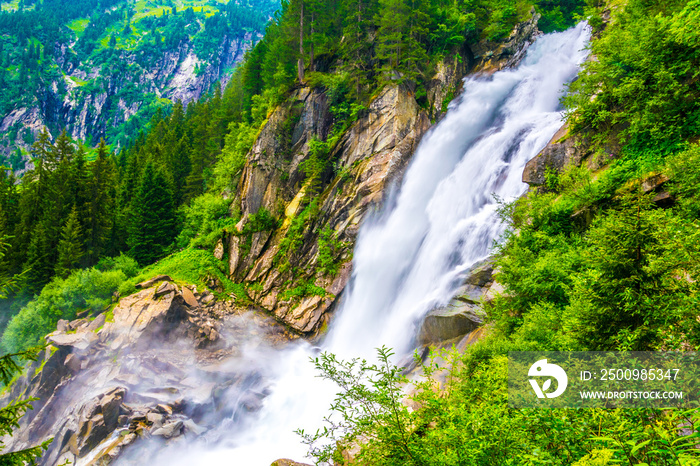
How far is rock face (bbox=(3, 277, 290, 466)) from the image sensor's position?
50.9ft

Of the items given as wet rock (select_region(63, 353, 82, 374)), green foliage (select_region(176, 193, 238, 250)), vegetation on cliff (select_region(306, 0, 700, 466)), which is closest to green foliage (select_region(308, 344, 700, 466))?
vegetation on cliff (select_region(306, 0, 700, 466))

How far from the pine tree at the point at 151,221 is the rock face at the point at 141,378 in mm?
8780

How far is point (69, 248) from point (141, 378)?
17.4 metres

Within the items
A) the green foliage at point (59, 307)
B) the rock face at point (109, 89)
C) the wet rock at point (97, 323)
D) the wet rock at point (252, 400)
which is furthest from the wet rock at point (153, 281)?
the rock face at point (109, 89)

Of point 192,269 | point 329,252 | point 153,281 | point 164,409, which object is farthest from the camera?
point 192,269

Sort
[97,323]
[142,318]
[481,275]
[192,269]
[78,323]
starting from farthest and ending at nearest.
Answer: [192,269] → [78,323] → [97,323] → [142,318] → [481,275]

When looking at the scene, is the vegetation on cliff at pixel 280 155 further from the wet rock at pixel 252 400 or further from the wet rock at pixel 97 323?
the wet rock at pixel 252 400

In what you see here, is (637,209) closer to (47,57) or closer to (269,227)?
(269,227)

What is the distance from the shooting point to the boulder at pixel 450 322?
12867mm

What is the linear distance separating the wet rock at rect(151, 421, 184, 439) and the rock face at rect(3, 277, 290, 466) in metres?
0.04

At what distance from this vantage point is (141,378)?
18.3m

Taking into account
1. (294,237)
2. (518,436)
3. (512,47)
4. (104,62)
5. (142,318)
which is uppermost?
(104,62)

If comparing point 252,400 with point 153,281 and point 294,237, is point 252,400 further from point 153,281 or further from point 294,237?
point 153,281

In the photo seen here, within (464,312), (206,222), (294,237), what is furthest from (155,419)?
(206,222)
